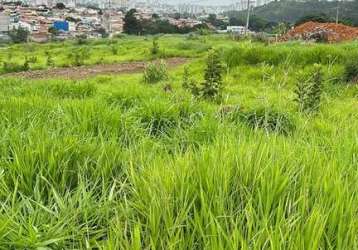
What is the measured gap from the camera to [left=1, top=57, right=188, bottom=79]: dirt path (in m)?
12.9

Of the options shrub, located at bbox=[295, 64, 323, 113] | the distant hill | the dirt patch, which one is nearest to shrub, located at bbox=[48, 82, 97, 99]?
shrub, located at bbox=[295, 64, 323, 113]

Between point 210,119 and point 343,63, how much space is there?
6.76 m

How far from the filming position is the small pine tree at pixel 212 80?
6870 millimetres

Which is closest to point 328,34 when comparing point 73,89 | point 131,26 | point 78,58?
point 78,58

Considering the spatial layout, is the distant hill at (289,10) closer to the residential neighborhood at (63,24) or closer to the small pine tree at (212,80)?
the residential neighborhood at (63,24)

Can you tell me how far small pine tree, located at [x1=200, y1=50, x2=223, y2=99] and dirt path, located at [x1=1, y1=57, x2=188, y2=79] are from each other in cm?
599

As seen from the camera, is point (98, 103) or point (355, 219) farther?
point (98, 103)

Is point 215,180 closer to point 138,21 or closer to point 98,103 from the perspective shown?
point 98,103

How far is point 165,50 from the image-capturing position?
706 inches

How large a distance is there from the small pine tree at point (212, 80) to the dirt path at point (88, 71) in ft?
19.6

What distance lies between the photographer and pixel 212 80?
6965 millimetres

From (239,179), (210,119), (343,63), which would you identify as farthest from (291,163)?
(343,63)

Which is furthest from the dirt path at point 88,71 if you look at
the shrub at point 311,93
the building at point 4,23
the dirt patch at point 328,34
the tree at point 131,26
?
the building at point 4,23

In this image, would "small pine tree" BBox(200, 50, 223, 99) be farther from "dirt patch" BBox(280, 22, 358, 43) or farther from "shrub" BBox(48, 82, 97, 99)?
"dirt patch" BBox(280, 22, 358, 43)
